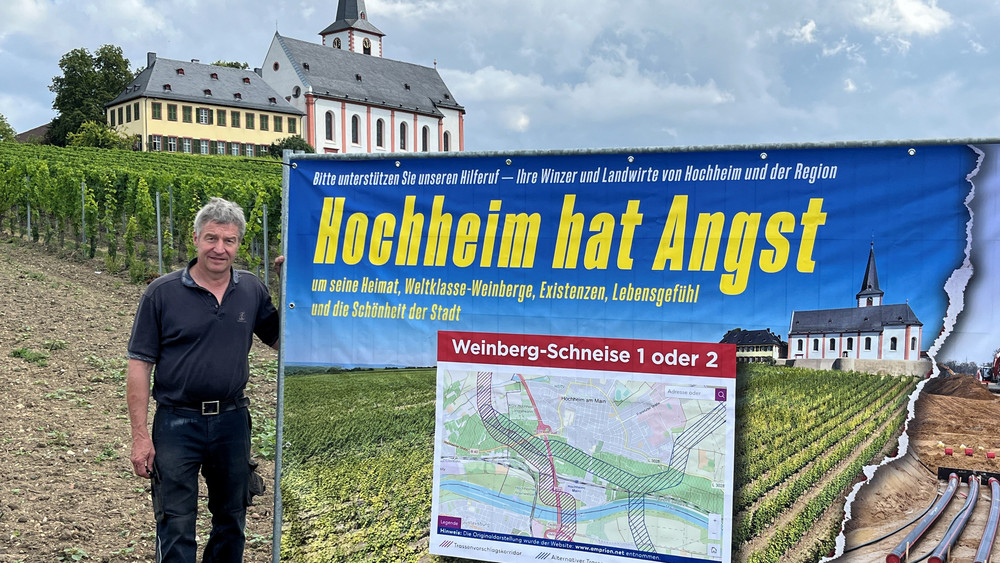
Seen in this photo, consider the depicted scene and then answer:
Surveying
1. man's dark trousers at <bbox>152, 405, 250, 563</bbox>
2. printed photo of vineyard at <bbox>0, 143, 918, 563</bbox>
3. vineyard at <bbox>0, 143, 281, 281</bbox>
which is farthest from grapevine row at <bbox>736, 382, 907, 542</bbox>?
vineyard at <bbox>0, 143, 281, 281</bbox>

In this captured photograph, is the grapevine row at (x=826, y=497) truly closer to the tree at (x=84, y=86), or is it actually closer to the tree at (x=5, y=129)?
the tree at (x=84, y=86)

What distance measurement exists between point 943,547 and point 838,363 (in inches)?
32.4

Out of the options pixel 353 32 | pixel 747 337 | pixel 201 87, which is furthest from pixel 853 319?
pixel 353 32

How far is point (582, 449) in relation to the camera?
4.04m

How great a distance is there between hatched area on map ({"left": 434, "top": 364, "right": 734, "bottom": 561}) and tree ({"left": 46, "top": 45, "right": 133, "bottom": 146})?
235 feet

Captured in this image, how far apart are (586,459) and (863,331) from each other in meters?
1.32

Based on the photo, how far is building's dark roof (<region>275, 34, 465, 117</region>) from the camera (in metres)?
81.6

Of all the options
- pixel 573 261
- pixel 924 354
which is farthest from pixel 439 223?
pixel 924 354

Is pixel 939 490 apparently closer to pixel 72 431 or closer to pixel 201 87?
pixel 72 431

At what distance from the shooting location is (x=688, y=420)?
12.7 feet

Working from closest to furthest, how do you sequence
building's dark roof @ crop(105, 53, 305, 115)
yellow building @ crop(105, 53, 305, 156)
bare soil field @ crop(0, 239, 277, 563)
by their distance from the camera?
bare soil field @ crop(0, 239, 277, 563)
yellow building @ crop(105, 53, 305, 156)
building's dark roof @ crop(105, 53, 305, 115)

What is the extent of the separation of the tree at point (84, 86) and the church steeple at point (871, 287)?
2864 inches

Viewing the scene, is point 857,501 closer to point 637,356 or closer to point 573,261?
point 637,356

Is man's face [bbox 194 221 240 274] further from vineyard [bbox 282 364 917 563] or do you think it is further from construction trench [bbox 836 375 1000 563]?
construction trench [bbox 836 375 1000 563]
